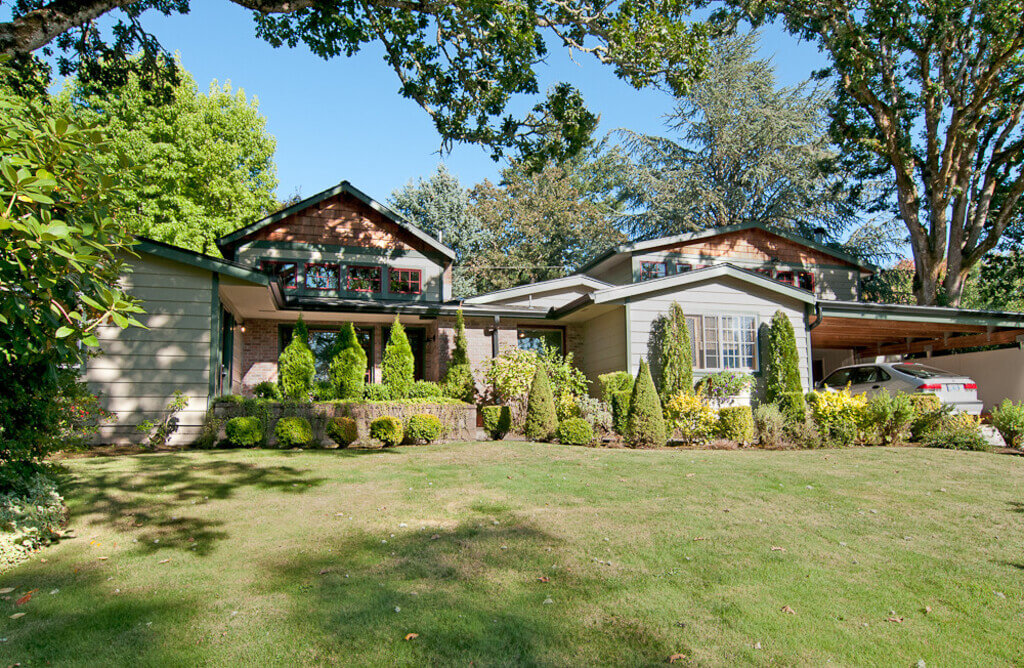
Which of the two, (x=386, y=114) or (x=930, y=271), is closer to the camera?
(x=386, y=114)

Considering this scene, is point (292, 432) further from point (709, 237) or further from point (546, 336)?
point (709, 237)

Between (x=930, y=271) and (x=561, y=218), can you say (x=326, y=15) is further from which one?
(x=561, y=218)

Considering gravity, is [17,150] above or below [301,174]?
below

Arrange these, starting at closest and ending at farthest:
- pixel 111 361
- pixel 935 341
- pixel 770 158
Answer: pixel 111 361, pixel 935 341, pixel 770 158

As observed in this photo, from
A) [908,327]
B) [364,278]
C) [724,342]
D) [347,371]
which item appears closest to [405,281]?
[364,278]

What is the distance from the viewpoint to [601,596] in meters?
4.12

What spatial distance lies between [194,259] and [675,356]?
10.9 m

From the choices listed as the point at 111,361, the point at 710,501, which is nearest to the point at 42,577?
the point at 710,501

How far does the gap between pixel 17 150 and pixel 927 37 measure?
22.8m

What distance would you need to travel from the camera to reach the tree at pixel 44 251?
3.75 m

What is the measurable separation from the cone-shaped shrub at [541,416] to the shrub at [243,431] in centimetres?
536

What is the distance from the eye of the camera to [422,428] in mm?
11875

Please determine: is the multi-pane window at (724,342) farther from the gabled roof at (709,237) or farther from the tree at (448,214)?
the tree at (448,214)

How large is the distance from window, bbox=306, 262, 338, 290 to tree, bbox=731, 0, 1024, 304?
50.5 ft
